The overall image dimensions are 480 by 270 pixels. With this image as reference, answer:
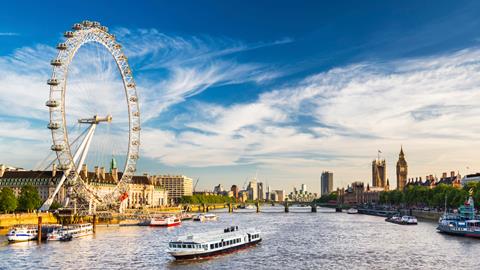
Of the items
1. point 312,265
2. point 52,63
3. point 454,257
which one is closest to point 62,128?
point 52,63

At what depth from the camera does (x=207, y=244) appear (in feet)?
221

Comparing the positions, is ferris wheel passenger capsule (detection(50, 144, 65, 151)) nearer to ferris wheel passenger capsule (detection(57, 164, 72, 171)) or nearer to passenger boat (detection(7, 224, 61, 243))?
ferris wheel passenger capsule (detection(57, 164, 72, 171))

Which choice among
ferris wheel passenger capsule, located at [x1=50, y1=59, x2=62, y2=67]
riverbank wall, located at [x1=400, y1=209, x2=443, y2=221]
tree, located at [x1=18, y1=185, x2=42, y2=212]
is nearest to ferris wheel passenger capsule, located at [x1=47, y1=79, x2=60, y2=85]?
ferris wheel passenger capsule, located at [x1=50, y1=59, x2=62, y2=67]

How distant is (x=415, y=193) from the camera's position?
7702 inches

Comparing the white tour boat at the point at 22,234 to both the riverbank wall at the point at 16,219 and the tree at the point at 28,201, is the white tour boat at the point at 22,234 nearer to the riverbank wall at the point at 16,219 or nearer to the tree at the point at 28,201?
the riverbank wall at the point at 16,219

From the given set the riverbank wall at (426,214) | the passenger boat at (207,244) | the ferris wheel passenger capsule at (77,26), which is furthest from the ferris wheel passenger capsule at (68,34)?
the riverbank wall at (426,214)

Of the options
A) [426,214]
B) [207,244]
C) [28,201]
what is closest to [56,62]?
[28,201]

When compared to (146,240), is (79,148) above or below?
above

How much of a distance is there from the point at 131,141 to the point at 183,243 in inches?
2288

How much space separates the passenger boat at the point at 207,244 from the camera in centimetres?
6494

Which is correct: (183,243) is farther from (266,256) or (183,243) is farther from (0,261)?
(0,261)

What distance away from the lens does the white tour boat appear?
79250mm

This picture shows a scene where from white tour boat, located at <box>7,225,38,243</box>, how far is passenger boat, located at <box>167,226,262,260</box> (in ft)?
85.5

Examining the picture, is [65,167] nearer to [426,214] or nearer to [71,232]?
[71,232]
